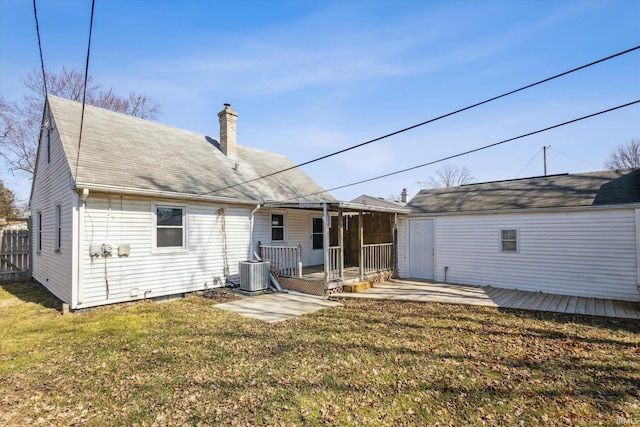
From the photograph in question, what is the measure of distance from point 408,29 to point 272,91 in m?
5.20

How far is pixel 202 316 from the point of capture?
722 centimetres

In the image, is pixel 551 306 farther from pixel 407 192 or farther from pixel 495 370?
pixel 407 192

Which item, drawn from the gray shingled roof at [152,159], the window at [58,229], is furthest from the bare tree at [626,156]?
the window at [58,229]

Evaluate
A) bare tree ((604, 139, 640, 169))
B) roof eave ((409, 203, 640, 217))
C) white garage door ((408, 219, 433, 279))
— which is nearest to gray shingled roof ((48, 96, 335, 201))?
white garage door ((408, 219, 433, 279))

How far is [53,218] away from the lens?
30.4ft

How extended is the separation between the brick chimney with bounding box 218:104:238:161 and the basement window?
4.74m

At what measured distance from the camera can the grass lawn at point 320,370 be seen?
3.45m

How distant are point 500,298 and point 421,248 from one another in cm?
373

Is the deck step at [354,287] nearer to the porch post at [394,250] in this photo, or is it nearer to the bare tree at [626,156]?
the porch post at [394,250]

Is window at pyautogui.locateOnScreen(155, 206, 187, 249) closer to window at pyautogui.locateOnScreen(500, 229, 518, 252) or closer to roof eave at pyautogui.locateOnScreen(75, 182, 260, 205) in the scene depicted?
roof eave at pyautogui.locateOnScreen(75, 182, 260, 205)

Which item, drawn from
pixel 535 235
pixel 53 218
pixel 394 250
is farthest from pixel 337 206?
pixel 53 218

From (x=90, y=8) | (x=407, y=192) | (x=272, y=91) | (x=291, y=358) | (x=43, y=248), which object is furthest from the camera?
(x=407, y=192)

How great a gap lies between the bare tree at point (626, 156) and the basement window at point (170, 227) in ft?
129

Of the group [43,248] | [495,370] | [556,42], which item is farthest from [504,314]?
[43,248]
